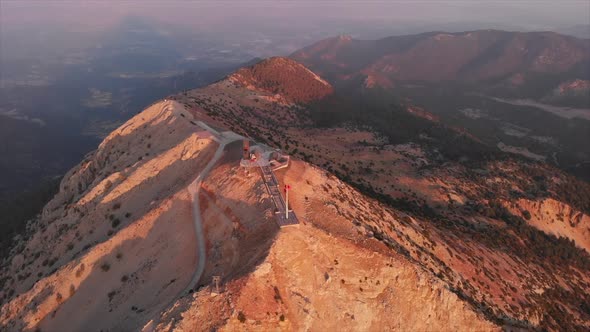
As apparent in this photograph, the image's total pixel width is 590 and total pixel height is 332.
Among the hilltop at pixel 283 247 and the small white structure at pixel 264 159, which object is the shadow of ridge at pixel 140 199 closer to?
the hilltop at pixel 283 247

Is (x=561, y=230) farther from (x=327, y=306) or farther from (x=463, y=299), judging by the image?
(x=327, y=306)

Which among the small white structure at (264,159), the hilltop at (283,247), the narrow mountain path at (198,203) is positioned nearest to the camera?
the hilltop at (283,247)

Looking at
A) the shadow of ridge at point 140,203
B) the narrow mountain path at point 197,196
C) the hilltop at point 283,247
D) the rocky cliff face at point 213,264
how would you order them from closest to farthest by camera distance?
1. the rocky cliff face at point 213,264
2. the hilltop at point 283,247
3. the narrow mountain path at point 197,196
4. the shadow of ridge at point 140,203

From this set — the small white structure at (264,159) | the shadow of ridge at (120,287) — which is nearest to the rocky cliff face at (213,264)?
the shadow of ridge at (120,287)

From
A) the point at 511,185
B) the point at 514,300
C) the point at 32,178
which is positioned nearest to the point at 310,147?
the point at 511,185

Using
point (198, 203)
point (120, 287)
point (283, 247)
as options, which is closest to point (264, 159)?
point (198, 203)

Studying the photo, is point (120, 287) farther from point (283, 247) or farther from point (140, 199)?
point (283, 247)

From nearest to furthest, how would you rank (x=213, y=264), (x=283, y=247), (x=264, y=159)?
(x=283, y=247) < (x=213, y=264) < (x=264, y=159)

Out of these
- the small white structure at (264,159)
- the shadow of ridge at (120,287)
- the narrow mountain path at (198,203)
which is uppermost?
the small white structure at (264,159)

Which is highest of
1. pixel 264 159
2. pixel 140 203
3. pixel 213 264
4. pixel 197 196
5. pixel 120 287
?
pixel 264 159

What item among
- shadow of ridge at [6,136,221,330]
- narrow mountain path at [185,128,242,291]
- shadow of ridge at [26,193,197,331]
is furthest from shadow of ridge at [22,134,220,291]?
shadow of ridge at [26,193,197,331]
